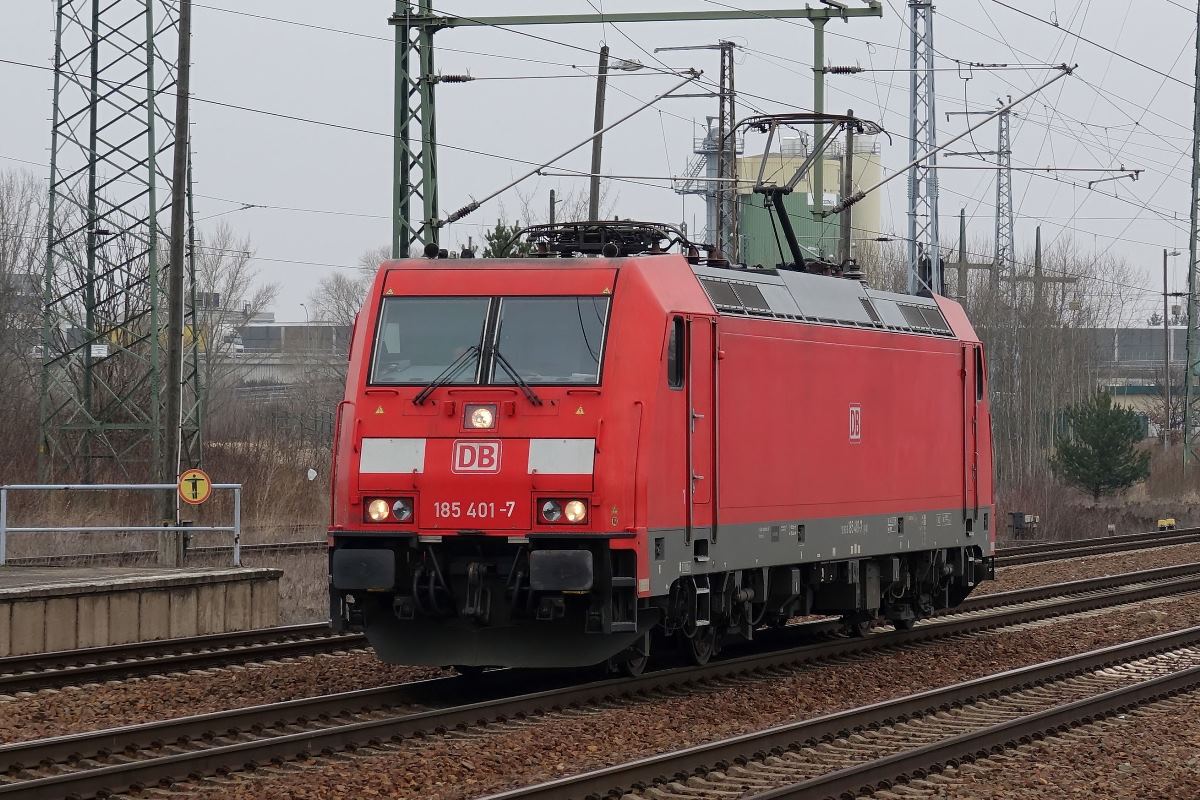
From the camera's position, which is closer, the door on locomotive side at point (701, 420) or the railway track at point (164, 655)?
the door on locomotive side at point (701, 420)

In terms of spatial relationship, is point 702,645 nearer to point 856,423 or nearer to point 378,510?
point 856,423

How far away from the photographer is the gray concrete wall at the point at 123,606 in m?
16.0

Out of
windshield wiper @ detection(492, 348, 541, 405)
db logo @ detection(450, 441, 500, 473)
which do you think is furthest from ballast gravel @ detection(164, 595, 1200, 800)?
windshield wiper @ detection(492, 348, 541, 405)

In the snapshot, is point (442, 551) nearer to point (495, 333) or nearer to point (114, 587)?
point (495, 333)

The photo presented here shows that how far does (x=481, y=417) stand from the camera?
1312 cm

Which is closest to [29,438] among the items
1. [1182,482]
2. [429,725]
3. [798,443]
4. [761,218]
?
[798,443]

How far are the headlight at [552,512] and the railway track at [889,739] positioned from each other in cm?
234

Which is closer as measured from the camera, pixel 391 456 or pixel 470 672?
pixel 391 456

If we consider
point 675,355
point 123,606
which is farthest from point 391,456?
point 123,606

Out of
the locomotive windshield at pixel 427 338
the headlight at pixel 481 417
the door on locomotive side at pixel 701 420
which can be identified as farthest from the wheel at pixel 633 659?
the locomotive windshield at pixel 427 338

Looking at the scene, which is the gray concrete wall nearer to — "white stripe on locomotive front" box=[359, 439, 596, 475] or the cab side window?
"white stripe on locomotive front" box=[359, 439, 596, 475]

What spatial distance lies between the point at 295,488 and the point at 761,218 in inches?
A: 1502

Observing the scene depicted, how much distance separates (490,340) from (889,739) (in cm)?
423

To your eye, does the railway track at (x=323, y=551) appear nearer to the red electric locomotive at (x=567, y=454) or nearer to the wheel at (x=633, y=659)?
the red electric locomotive at (x=567, y=454)
